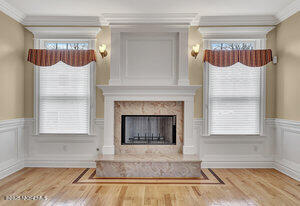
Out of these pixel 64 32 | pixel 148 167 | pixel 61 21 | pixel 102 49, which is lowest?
pixel 148 167

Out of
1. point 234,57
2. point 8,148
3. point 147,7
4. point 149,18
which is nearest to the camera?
point 147,7

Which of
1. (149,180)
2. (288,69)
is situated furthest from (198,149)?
(288,69)

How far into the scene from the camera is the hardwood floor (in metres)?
3.11

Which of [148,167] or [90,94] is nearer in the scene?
[148,167]

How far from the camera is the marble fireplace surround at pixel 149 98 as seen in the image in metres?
4.56

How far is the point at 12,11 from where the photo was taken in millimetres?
4195

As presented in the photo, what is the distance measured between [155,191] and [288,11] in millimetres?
3690

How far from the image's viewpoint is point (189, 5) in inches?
160

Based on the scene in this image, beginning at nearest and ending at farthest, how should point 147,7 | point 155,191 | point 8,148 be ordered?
point 155,191, point 147,7, point 8,148

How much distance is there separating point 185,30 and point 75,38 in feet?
6.97

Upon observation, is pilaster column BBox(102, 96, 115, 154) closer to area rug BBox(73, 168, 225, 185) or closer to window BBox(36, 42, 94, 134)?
window BBox(36, 42, 94, 134)

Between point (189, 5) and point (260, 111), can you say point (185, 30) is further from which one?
point (260, 111)

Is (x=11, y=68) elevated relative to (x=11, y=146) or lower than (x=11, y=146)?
elevated

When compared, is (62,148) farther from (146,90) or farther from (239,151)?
(239,151)
